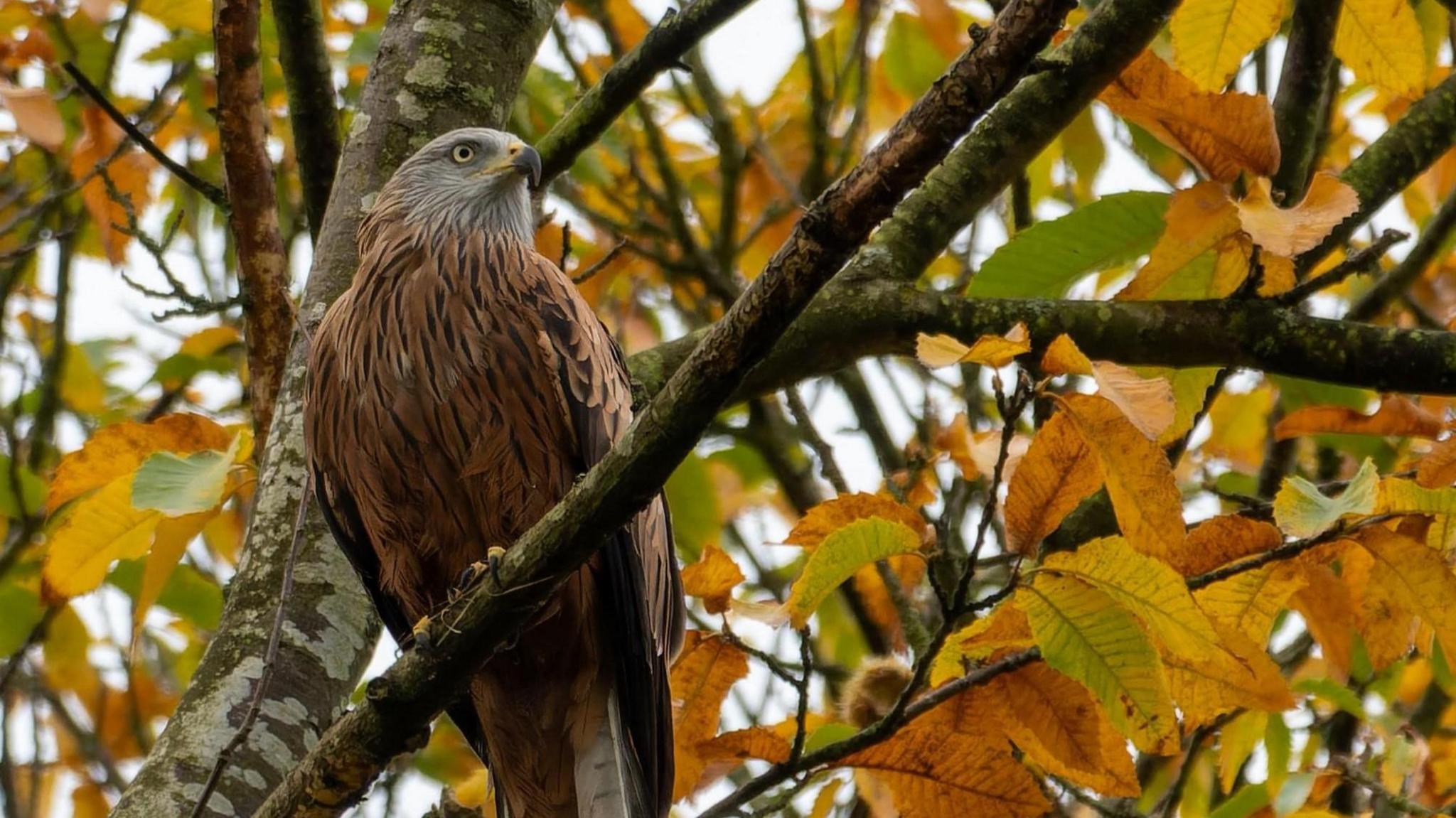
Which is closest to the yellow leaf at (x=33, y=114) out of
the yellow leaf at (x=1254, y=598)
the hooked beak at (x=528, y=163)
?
the hooked beak at (x=528, y=163)

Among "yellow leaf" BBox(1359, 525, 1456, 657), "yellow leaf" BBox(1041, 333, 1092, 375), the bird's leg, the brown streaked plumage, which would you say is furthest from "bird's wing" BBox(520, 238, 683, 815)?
"yellow leaf" BBox(1359, 525, 1456, 657)

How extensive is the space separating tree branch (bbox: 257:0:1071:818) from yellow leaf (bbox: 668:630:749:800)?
0.71m

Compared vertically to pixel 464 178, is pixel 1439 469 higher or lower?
lower

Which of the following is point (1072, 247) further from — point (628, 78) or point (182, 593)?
point (182, 593)

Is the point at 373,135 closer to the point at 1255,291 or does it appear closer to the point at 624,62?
the point at 624,62

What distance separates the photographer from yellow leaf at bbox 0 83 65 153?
4.77m

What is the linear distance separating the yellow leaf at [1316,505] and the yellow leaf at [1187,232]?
25.7 inches

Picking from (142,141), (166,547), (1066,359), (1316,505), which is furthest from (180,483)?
(1316,505)

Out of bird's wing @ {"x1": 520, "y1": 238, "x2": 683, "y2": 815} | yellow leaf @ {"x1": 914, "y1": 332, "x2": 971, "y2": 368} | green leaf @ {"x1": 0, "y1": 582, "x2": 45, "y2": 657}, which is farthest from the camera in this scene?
green leaf @ {"x1": 0, "y1": 582, "x2": 45, "y2": 657}

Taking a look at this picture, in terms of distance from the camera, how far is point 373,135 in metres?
5.14

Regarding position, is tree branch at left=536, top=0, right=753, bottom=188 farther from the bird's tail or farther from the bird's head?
the bird's tail

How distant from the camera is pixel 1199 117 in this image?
3387 mm

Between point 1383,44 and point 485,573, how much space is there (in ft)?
8.23

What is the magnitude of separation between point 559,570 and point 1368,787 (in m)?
2.65
